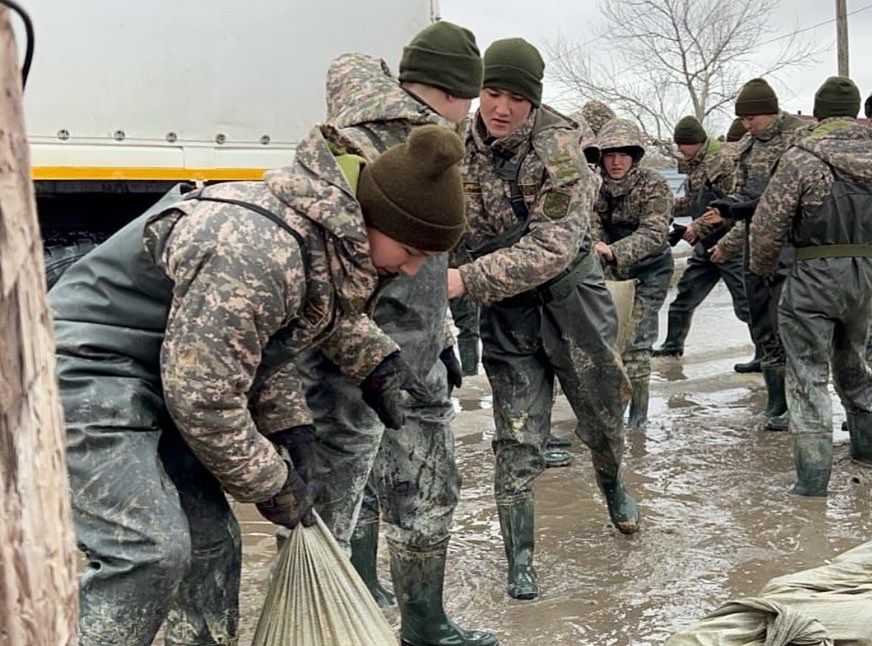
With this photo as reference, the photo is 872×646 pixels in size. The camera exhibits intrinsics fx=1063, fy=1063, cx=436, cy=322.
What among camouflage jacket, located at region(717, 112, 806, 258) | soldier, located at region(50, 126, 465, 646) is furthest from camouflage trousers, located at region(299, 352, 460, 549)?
camouflage jacket, located at region(717, 112, 806, 258)

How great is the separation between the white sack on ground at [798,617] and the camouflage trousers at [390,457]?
90cm

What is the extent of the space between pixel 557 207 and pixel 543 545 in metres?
1.59

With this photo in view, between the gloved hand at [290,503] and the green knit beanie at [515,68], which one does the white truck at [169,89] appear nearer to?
the green knit beanie at [515,68]

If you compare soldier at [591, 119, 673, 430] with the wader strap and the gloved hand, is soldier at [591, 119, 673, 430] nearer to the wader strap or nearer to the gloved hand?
the wader strap

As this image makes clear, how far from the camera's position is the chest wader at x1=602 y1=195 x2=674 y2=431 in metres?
6.73

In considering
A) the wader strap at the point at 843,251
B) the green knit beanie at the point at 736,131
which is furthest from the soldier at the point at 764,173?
the green knit beanie at the point at 736,131

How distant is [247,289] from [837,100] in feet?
13.0

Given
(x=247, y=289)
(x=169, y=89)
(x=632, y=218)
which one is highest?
(x=169, y=89)

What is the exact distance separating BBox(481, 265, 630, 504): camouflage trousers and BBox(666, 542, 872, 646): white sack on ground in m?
1.17

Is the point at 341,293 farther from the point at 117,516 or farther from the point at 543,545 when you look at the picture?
the point at 543,545

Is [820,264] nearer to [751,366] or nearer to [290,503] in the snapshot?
[751,366]

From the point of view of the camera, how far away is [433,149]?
8.27 feet

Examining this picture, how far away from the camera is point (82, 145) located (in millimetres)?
6387

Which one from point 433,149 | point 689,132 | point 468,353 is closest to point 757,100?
point 689,132
